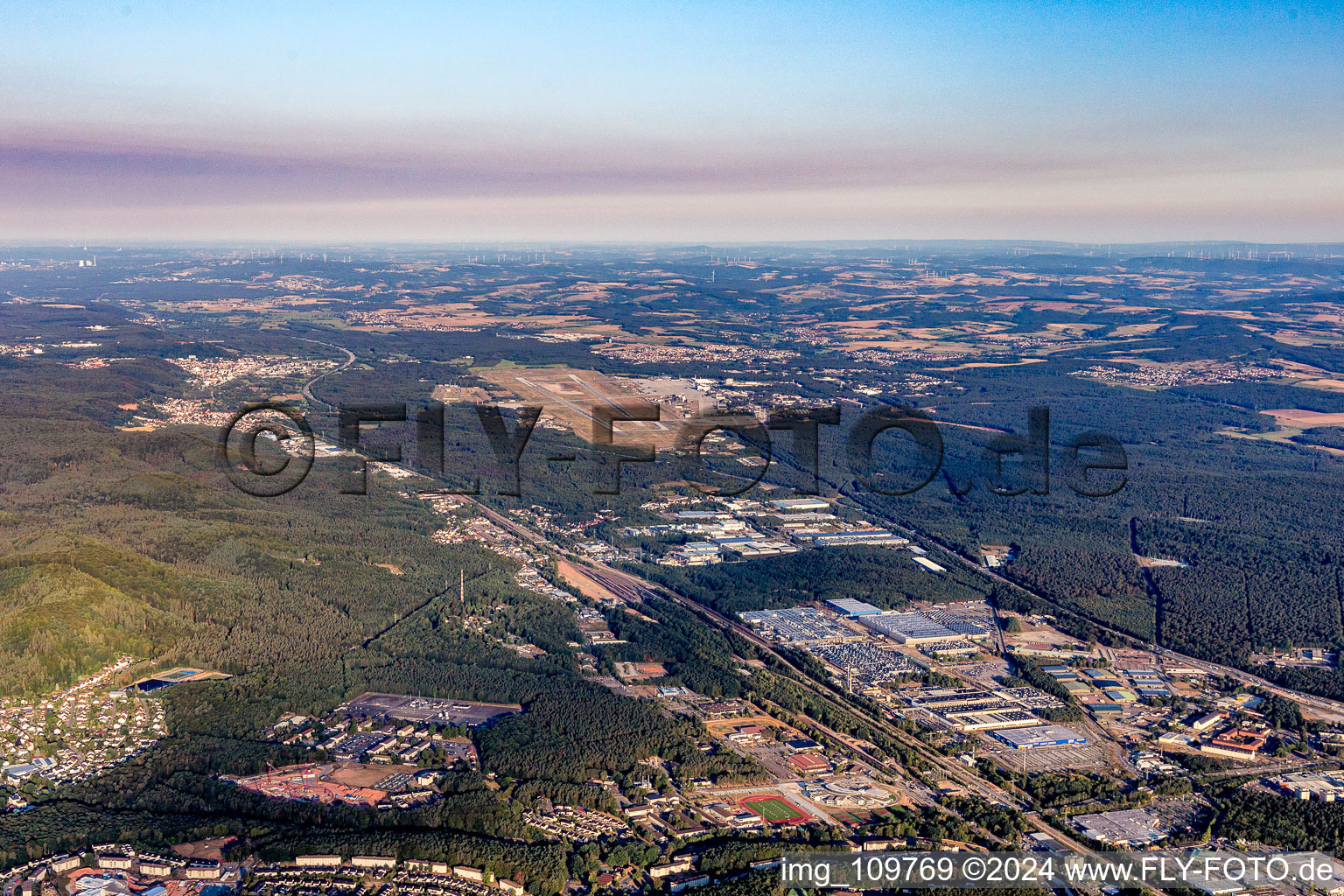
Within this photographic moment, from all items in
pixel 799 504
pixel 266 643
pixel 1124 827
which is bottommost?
pixel 1124 827

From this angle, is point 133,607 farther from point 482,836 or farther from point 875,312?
point 875,312

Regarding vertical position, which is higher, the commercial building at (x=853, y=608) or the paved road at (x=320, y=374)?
the paved road at (x=320, y=374)

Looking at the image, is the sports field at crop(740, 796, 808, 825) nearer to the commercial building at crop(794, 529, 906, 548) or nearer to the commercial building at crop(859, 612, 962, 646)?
the commercial building at crop(859, 612, 962, 646)

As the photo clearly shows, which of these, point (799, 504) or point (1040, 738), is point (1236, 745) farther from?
point (799, 504)

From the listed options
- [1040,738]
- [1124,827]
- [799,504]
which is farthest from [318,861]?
[799,504]

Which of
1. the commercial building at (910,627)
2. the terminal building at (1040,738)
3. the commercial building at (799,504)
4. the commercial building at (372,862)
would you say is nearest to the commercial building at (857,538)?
the commercial building at (799,504)

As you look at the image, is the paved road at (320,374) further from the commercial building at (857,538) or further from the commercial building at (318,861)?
the commercial building at (318,861)
